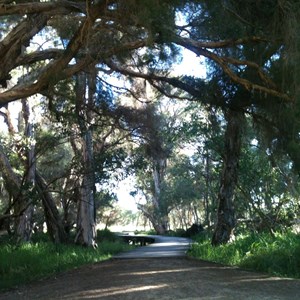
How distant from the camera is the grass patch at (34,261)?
455 inches

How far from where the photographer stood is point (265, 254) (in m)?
11.9

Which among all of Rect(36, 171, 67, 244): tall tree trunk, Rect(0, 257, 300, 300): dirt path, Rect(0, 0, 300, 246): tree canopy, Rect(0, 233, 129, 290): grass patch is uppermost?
Rect(0, 0, 300, 246): tree canopy

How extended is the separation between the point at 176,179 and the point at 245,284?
3286cm

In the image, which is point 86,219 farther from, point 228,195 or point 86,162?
point 228,195

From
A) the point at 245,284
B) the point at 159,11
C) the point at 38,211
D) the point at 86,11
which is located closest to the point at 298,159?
the point at 245,284

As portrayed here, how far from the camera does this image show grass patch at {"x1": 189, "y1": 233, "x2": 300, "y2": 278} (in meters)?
11.0

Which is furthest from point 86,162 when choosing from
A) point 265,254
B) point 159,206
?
point 159,206

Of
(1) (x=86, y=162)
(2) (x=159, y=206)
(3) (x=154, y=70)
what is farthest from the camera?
(2) (x=159, y=206)

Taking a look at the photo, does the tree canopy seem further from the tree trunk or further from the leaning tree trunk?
the tree trunk

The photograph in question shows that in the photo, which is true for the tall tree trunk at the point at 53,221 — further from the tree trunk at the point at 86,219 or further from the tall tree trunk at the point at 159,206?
the tall tree trunk at the point at 159,206

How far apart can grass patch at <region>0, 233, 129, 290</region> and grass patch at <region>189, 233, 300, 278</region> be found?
183 inches

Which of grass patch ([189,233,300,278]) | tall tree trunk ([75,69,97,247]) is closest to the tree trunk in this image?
tall tree trunk ([75,69,97,247])

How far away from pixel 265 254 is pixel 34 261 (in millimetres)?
6477

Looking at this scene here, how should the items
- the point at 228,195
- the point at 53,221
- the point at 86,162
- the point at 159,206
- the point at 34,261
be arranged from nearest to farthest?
1. the point at 34,261
2. the point at 228,195
3. the point at 86,162
4. the point at 53,221
5. the point at 159,206
